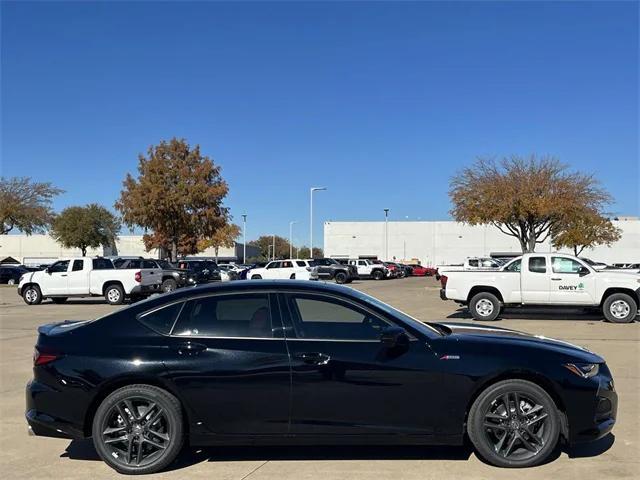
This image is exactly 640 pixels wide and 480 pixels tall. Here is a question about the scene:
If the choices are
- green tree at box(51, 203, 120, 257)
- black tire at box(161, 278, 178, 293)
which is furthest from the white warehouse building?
black tire at box(161, 278, 178, 293)

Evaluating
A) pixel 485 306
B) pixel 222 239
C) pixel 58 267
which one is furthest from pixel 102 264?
pixel 222 239

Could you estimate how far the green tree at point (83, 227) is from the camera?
6278 cm

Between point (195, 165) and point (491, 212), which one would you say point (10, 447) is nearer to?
point (491, 212)

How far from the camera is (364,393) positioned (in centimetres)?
487

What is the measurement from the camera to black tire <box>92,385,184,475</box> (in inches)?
194

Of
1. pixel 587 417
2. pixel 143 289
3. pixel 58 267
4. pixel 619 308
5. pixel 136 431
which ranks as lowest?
pixel 136 431

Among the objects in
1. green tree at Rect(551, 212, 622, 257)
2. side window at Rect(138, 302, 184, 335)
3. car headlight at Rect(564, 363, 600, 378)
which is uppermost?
green tree at Rect(551, 212, 622, 257)

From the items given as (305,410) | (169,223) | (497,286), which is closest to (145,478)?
(305,410)

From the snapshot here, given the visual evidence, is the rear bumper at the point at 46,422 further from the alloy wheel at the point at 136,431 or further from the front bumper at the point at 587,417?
the front bumper at the point at 587,417

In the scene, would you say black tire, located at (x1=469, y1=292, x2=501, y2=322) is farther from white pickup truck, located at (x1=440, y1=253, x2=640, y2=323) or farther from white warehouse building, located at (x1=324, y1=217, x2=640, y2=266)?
white warehouse building, located at (x1=324, y1=217, x2=640, y2=266)

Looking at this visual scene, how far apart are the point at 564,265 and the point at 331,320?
12.7 meters

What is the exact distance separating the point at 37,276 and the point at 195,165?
77.7ft

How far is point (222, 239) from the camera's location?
7950 centimetres

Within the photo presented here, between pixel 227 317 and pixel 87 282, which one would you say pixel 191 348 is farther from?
pixel 87 282
